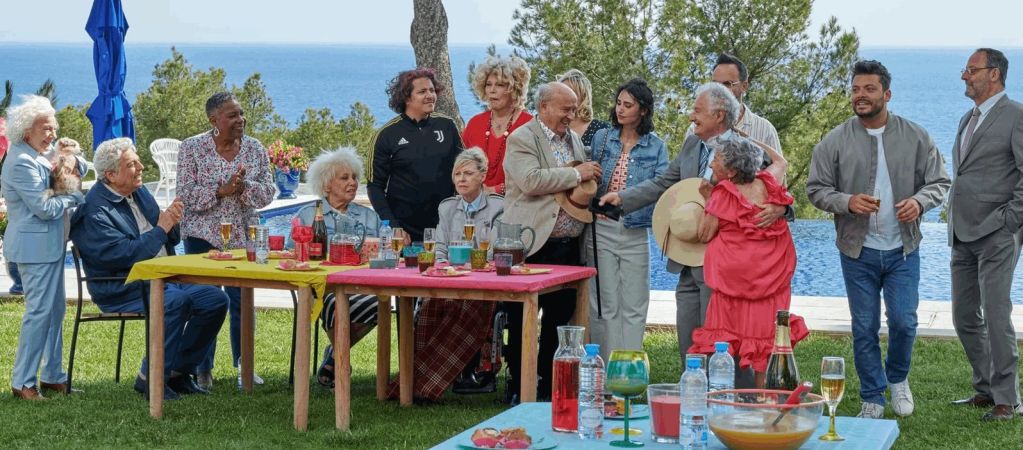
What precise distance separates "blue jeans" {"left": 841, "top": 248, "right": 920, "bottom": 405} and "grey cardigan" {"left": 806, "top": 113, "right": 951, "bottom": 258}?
0.23ft

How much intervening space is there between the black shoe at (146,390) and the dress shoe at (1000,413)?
12.0 feet

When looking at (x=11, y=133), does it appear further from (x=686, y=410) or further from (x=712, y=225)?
(x=686, y=410)

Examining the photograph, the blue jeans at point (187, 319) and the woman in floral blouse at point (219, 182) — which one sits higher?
the woman in floral blouse at point (219, 182)

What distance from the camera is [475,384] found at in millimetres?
6418

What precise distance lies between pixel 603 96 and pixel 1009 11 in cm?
8934

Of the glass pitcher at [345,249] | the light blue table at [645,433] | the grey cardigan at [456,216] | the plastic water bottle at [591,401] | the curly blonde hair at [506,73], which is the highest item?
the curly blonde hair at [506,73]

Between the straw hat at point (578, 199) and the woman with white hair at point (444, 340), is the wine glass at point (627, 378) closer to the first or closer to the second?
the straw hat at point (578, 199)

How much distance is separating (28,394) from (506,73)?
270 cm

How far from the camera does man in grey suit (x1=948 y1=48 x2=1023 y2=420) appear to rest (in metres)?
5.54

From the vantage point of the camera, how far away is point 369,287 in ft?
17.4

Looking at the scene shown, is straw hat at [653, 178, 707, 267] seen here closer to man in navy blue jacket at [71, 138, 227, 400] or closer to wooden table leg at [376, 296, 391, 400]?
wooden table leg at [376, 296, 391, 400]

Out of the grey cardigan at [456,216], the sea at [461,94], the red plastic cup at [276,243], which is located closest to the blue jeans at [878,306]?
the grey cardigan at [456,216]

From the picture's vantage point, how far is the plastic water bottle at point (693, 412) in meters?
3.07

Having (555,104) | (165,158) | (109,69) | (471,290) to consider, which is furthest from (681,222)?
(165,158)
